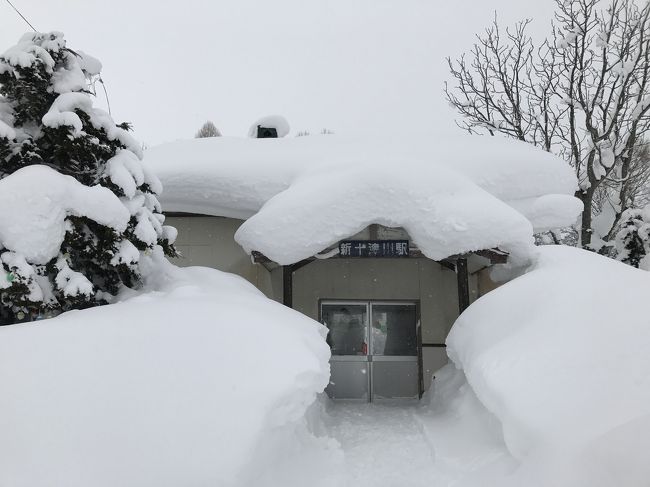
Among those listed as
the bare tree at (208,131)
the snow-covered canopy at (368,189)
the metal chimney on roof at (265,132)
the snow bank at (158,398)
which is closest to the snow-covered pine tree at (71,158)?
the snow bank at (158,398)

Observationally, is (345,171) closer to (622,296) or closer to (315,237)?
(315,237)

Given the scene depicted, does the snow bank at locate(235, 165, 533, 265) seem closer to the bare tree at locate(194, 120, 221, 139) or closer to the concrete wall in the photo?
the concrete wall

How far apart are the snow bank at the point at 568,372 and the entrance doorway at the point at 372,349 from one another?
308cm

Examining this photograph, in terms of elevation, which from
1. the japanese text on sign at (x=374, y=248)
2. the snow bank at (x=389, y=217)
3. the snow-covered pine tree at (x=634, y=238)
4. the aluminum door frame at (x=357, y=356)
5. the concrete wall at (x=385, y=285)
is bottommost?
the aluminum door frame at (x=357, y=356)

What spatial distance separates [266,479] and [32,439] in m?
1.61

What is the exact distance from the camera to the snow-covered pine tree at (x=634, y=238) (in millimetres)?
9555

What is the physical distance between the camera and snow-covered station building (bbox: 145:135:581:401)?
20.4 ft

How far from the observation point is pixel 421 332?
8.32 metres

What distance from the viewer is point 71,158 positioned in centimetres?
493

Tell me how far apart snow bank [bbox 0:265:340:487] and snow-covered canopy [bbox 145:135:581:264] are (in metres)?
2.24

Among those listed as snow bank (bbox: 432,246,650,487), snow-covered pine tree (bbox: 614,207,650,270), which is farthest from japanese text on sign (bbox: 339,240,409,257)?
snow-covered pine tree (bbox: 614,207,650,270)

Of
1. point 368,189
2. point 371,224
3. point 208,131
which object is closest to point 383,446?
point 371,224

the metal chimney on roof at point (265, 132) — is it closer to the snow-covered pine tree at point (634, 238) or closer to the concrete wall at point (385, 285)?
the concrete wall at point (385, 285)

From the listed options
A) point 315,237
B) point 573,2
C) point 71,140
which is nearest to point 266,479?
point 315,237
